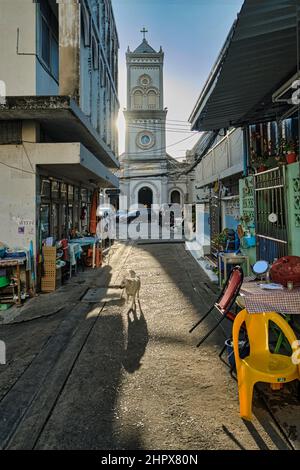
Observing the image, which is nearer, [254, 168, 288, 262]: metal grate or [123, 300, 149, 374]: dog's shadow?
[123, 300, 149, 374]: dog's shadow

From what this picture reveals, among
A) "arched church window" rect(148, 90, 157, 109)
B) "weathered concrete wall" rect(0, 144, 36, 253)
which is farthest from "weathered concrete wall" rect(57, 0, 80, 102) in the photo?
"arched church window" rect(148, 90, 157, 109)

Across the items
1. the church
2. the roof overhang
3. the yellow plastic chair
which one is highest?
the church

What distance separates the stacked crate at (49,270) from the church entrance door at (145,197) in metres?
29.9

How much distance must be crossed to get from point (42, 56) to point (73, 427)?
8.18m

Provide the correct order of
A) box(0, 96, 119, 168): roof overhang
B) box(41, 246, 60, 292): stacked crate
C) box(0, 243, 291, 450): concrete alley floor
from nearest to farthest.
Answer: box(0, 243, 291, 450): concrete alley floor
box(0, 96, 119, 168): roof overhang
box(41, 246, 60, 292): stacked crate

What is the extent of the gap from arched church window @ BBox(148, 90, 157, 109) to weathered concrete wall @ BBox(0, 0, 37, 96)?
1250 inches

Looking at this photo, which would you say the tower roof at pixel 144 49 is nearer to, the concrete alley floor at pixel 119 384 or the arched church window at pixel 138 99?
the arched church window at pixel 138 99

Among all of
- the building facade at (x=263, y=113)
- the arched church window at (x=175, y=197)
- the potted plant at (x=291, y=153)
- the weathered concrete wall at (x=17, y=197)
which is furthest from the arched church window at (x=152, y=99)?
the potted plant at (x=291, y=153)

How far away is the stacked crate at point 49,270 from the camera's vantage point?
7.68 meters

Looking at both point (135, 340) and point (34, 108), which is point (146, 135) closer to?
point (34, 108)

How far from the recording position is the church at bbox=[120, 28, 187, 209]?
36.7 m

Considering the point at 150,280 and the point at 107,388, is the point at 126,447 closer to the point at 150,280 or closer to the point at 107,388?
the point at 107,388

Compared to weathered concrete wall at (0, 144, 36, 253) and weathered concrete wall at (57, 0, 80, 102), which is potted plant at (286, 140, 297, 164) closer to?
weathered concrete wall at (57, 0, 80, 102)
